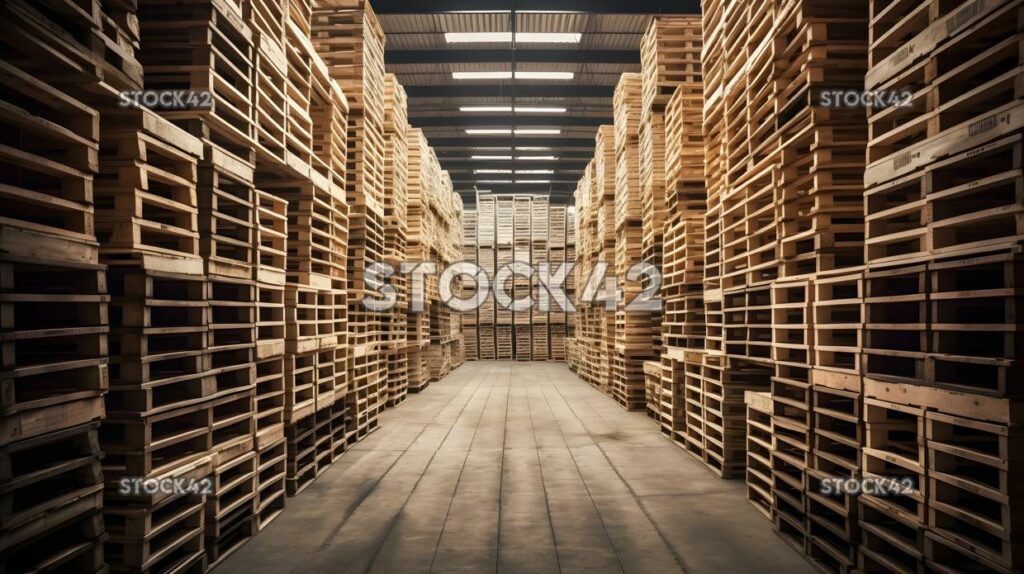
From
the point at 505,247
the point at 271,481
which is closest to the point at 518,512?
the point at 271,481

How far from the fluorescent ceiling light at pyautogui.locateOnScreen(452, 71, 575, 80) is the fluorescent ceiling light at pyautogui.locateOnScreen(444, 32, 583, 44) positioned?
1.84m

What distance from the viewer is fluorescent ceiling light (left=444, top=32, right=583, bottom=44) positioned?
17.8 meters

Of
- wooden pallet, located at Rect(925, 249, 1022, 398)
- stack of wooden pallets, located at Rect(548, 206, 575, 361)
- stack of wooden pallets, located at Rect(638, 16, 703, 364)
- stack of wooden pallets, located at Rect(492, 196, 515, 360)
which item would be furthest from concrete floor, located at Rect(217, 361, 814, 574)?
stack of wooden pallets, located at Rect(492, 196, 515, 360)

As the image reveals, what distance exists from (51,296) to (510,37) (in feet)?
54.5

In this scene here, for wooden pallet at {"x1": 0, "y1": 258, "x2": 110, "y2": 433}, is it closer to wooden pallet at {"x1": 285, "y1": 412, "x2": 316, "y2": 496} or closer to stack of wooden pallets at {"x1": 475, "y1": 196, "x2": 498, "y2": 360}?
wooden pallet at {"x1": 285, "y1": 412, "x2": 316, "y2": 496}

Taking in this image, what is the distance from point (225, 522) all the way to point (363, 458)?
3291 mm

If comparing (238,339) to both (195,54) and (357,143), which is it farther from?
(357,143)

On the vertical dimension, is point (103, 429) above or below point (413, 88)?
below

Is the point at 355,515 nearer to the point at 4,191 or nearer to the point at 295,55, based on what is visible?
the point at 4,191

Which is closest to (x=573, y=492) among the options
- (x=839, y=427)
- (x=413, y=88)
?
(x=839, y=427)

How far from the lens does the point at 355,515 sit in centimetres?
567

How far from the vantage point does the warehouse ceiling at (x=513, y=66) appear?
16484 mm

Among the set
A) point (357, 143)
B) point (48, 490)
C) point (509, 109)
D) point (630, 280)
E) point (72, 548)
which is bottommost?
point (72, 548)

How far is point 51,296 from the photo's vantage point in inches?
122
